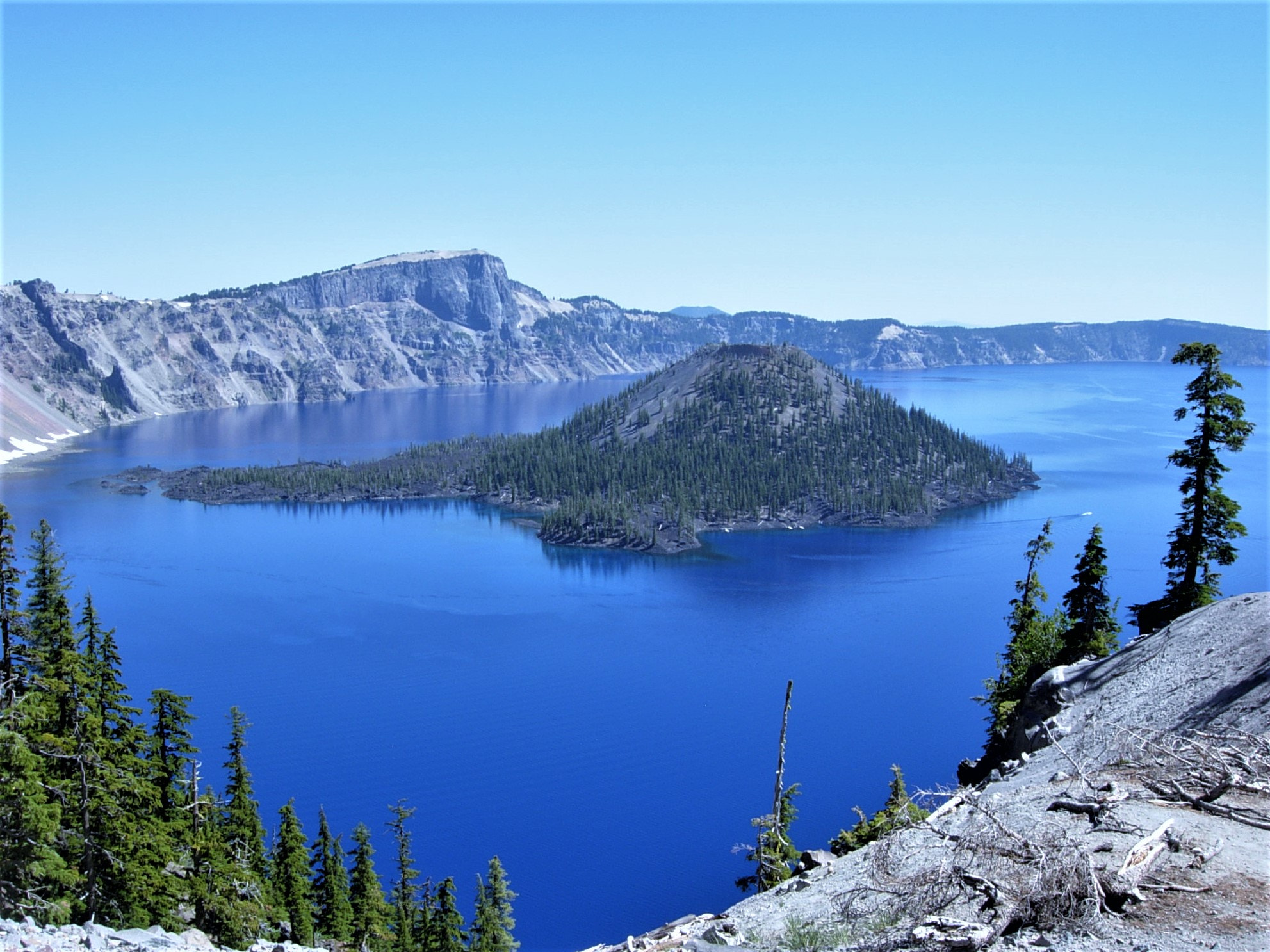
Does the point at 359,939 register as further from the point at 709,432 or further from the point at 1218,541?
the point at 709,432

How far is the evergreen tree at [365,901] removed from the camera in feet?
117

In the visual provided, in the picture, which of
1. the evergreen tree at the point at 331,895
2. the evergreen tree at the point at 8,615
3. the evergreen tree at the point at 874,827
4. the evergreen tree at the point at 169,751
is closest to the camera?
the evergreen tree at the point at 874,827

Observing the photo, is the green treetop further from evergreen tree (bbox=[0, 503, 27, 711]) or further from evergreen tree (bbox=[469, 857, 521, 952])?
evergreen tree (bbox=[0, 503, 27, 711])

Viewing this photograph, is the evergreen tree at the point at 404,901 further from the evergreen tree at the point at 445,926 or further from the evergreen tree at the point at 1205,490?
the evergreen tree at the point at 1205,490

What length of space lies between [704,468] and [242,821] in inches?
4499

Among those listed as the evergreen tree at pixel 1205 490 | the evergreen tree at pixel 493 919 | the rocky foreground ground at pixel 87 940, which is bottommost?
the evergreen tree at pixel 493 919

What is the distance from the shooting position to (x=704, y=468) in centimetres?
14650

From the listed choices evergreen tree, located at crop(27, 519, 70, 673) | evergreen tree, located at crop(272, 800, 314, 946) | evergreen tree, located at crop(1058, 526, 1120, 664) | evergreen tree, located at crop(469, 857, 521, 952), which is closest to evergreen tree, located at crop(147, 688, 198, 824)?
evergreen tree, located at crop(272, 800, 314, 946)

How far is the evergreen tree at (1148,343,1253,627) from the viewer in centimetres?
3650

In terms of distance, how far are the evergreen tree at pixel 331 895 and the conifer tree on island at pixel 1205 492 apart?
3293 cm

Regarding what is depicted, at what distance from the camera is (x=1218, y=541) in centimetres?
3841

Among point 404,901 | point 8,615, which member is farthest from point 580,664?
point 8,615

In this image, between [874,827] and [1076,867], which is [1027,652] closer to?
[874,827]

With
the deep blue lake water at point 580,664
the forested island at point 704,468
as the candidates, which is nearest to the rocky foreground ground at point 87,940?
the deep blue lake water at point 580,664
